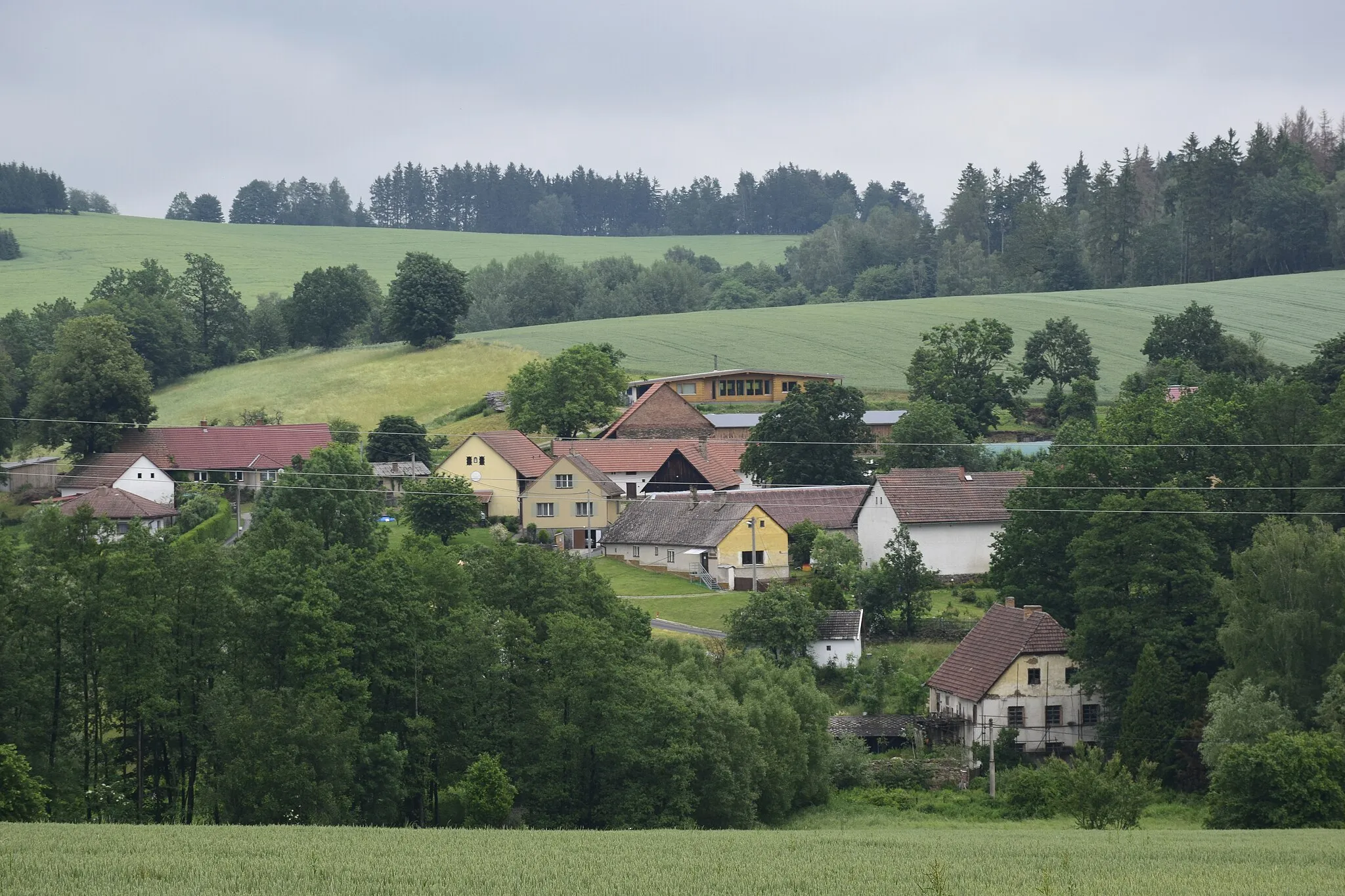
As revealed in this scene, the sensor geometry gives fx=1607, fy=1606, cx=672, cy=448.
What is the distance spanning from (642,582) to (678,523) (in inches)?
205

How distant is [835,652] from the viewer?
175 feet

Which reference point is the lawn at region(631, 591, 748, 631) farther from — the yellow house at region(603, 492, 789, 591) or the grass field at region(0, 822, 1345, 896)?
the grass field at region(0, 822, 1345, 896)

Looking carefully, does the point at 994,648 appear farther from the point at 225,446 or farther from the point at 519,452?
the point at 225,446

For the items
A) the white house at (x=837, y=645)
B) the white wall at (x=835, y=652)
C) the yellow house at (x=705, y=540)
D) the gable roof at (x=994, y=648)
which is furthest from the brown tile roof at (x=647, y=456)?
the gable roof at (x=994, y=648)

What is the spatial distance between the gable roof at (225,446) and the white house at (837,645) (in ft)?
128

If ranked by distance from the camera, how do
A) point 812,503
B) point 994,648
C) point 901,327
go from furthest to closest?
point 901,327 < point 812,503 < point 994,648

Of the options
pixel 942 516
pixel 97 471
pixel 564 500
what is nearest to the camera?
pixel 942 516

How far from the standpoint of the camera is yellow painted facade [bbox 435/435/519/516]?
254ft

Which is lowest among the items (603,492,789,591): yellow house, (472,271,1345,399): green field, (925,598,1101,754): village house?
(925,598,1101,754): village house

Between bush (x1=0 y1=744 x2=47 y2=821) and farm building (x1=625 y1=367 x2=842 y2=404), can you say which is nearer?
bush (x1=0 y1=744 x2=47 y2=821)

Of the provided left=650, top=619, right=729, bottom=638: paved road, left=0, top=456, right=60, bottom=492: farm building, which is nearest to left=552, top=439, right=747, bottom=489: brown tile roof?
left=650, top=619, right=729, bottom=638: paved road

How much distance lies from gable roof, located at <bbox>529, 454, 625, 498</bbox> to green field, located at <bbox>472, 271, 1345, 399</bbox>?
37448 mm

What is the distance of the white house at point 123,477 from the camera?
258 ft

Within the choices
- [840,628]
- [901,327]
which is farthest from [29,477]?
[901,327]
